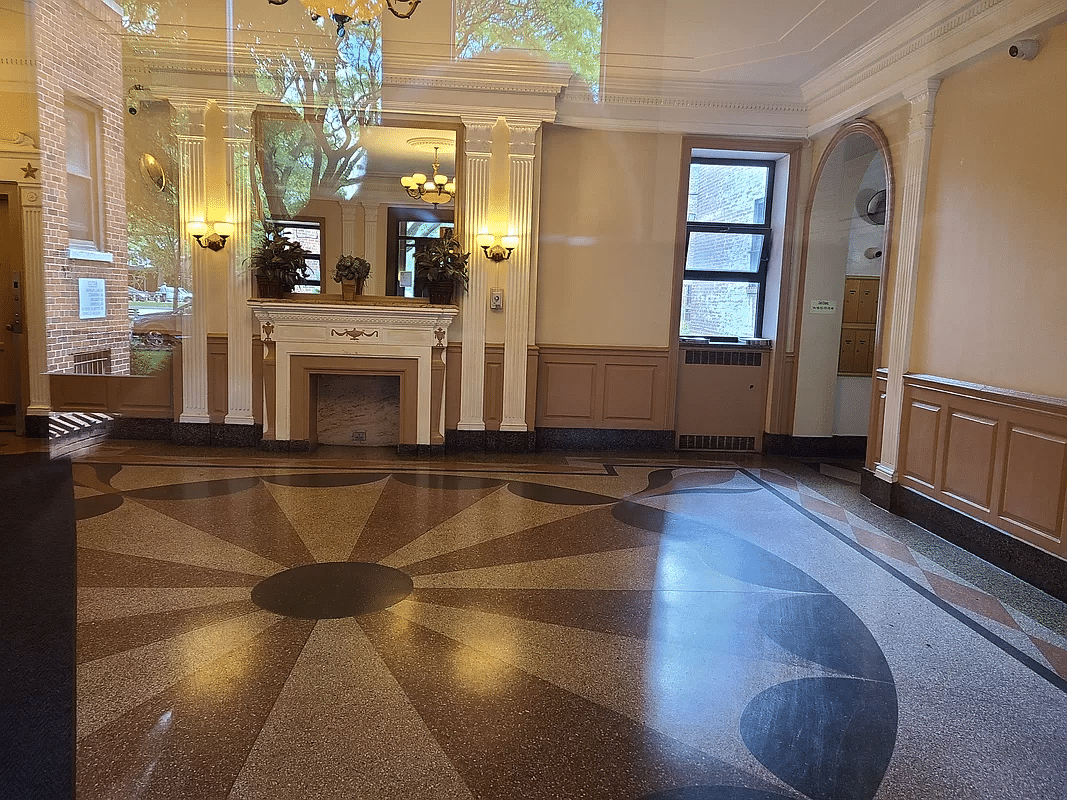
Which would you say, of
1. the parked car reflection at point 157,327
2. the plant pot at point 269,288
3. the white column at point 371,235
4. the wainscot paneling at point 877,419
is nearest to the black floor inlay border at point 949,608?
the wainscot paneling at point 877,419

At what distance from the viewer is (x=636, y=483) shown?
15.4ft

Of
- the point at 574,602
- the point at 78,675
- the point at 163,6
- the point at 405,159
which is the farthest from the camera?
the point at 405,159

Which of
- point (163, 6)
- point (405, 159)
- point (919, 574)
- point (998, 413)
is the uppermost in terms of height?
point (405, 159)

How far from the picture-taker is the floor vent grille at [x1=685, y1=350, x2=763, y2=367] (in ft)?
19.4

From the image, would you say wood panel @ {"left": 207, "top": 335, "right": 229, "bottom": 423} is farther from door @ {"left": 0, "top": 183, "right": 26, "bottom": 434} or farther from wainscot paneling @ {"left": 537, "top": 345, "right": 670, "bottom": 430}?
door @ {"left": 0, "top": 183, "right": 26, "bottom": 434}

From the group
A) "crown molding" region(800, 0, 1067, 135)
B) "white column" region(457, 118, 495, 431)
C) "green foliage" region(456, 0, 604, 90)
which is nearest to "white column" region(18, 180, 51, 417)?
"green foliage" region(456, 0, 604, 90)

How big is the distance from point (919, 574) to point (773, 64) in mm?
2975

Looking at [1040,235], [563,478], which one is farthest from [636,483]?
[1040,235]

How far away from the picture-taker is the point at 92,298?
67 centimetres

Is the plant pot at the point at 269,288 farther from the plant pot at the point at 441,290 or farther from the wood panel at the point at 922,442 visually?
the wood panel at the point at 922,442

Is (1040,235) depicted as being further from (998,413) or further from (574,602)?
(574,602)

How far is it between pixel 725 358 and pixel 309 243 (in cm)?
349

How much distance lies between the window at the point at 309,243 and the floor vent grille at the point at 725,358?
3050 millimetres

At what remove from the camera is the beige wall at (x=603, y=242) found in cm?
548
